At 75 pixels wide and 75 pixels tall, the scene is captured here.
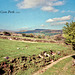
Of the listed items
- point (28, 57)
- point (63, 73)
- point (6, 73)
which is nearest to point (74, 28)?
point (63, 73)

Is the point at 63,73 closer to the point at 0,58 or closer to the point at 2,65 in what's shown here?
the point at 2,65

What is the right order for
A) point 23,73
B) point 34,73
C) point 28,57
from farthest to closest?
point 28,57, point 34,73, point 23,73

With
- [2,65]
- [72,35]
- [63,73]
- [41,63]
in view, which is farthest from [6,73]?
[72,35]

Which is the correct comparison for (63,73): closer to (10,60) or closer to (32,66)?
(32,66)

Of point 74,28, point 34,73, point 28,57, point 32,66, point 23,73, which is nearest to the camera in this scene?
point 23,73

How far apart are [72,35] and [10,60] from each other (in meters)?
11.6

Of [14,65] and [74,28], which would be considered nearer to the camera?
[14,65]

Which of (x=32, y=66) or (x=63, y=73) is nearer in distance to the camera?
(x=63, y=73)

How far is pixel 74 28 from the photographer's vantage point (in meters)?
13.7

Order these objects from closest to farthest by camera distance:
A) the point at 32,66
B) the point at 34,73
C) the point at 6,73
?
the point at 6,73 → the point at 34,73 → the point at 32,66

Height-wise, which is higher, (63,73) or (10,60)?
(10,60)

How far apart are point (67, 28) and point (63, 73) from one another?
883 cm

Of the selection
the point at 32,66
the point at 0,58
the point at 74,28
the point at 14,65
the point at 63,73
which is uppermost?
the point at 74,28

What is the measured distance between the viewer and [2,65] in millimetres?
9008
